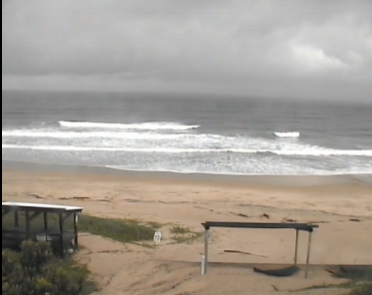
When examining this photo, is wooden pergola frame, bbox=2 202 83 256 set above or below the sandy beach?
above

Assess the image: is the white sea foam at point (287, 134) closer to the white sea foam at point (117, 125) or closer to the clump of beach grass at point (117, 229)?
the white sea foam at point (117, 125)

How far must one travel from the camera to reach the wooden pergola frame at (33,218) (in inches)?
53.7

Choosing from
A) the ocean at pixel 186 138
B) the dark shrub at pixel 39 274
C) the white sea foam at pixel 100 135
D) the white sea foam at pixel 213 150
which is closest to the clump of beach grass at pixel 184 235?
the dark shrub at pixel 39 274

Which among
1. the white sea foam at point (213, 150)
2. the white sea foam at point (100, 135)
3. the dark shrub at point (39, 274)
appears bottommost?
the dark shrub at point (39, 274)

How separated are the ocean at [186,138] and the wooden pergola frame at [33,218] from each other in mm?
373

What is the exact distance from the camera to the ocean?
6.30ft

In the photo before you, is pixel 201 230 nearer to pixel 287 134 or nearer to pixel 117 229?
pixel 117 229

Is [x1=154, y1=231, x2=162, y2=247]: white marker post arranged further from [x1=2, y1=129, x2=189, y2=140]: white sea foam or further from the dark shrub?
[x1=2, y1=129, x2=189, y2=140]: white sea foam

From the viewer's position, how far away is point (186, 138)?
12.2 ft

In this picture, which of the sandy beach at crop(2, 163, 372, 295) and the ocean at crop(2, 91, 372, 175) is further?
the ocean at crop(2, 91, 372, 175)

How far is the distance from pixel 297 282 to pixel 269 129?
294 cm

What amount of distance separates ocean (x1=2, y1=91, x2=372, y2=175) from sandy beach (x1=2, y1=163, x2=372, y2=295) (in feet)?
1.07

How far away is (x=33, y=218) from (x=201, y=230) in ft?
1.98

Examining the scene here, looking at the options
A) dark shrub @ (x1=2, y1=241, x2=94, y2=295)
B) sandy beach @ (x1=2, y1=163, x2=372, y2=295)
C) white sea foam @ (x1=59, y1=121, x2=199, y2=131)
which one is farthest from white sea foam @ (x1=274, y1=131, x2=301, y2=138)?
dark shrub @ (x1=2, y1=241, x2=94, y2=295)
